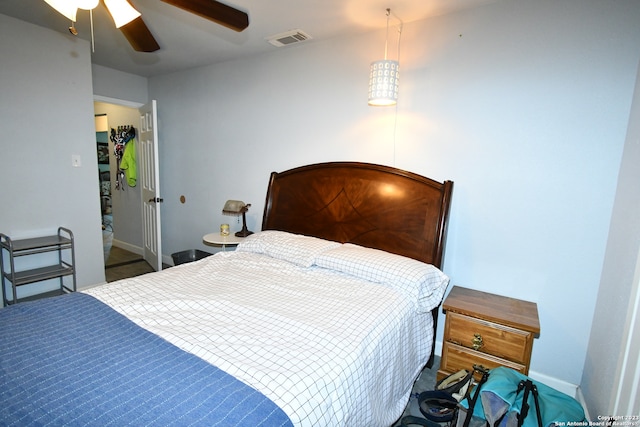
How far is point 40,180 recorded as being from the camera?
284 cm

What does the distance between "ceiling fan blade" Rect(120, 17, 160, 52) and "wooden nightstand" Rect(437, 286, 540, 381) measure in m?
2.28

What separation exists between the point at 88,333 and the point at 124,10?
4.56 ft

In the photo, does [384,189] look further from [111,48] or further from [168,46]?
[111,48]

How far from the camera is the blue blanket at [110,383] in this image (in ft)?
A: 2.86

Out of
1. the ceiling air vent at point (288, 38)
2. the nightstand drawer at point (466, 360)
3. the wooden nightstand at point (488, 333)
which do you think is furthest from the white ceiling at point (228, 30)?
the nightstand drawer at point (466, 360)

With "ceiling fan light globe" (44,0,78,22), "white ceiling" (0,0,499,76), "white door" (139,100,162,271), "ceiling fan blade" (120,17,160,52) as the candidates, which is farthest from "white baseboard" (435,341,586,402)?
"white door" (139,100,162,271)

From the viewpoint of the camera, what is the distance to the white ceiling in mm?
2076

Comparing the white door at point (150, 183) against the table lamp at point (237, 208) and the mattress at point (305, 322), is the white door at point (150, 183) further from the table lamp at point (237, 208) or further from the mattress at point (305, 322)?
the mattress at point (305, 322)

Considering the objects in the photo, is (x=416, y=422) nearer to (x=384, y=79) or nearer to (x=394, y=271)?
→ (x=394, y=271)

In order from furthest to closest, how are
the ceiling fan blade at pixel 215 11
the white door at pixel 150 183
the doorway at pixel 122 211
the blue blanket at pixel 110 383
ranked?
the doorway at pixel 122 211
the white door at pixel 150 183
the ceiling fan blade at pixel 215 11
the blue blanket at pixel 110 383

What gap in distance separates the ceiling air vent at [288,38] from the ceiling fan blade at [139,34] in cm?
111

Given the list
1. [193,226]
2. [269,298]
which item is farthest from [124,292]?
[193,226]

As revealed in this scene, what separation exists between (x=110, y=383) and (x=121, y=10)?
150 cm

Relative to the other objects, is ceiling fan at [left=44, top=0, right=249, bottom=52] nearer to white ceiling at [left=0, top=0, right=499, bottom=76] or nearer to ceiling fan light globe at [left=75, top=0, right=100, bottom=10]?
ceiling fan light globe at [left=75, top=0, right=100, bottom=10]
